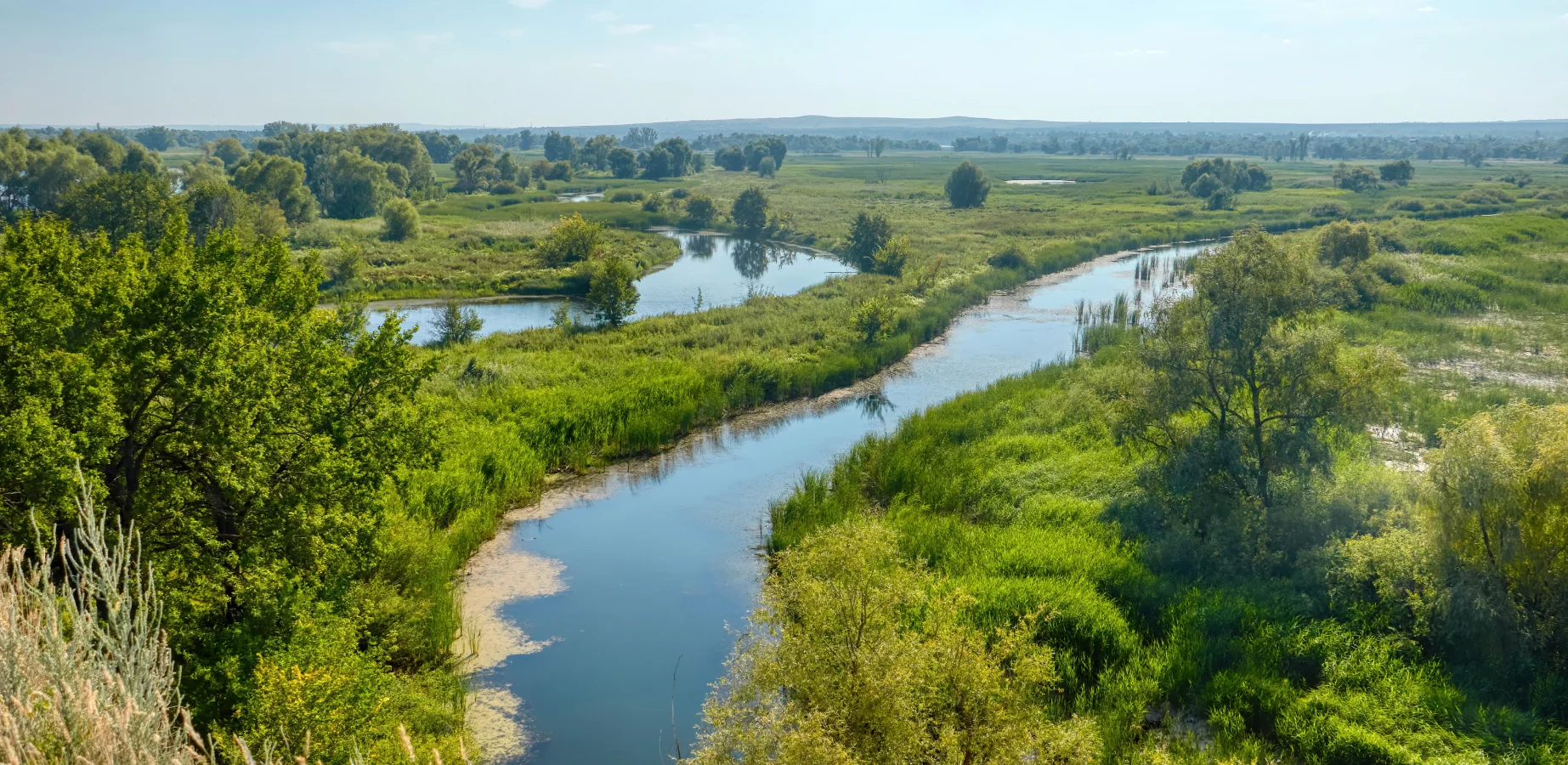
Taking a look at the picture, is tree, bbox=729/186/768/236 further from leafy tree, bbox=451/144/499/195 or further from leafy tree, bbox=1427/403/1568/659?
leafy tree, bbox=1427/403/1568/659

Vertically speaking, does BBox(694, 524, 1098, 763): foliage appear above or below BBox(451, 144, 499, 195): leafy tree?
below

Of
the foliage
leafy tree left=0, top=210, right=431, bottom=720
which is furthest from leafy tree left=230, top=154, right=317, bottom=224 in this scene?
the foliage

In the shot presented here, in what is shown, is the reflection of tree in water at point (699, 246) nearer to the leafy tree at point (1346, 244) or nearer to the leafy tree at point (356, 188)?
the leafy tree at point (356, 188)

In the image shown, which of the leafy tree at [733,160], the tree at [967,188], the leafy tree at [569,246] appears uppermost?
the leafy tree at [733,160]

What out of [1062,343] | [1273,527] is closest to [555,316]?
[1062,343]

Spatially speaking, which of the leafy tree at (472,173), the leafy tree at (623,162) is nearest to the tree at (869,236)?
the leafy tree at (472,173)

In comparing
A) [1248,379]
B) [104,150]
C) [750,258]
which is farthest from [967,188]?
[104,150]
